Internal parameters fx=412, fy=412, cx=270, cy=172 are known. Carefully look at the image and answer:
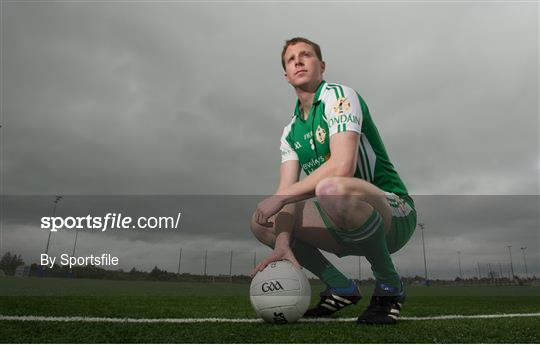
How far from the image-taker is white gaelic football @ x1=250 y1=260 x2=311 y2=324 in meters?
3.21

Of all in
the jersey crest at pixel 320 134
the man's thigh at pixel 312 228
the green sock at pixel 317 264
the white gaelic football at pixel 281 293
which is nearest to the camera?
the white gaelic football at pixel 281 293

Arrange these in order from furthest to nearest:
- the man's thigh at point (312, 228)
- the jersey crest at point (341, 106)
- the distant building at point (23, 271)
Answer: the distant building at point (23, 271)
the man's thigh at point (312, 228)
the jersey crest at point (341, 106)

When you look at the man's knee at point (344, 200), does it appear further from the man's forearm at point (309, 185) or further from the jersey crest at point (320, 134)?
the jersey crest at point (320, 134)

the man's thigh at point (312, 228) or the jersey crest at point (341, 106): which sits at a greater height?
the jersey crest at point (341, 106)

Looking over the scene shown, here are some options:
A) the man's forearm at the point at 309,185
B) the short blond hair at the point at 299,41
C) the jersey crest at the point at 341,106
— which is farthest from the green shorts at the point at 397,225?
the short blond hair at the point at 299,41

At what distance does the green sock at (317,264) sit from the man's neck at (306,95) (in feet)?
4.18

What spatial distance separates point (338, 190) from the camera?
3.09 meters

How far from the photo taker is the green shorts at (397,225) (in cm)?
367

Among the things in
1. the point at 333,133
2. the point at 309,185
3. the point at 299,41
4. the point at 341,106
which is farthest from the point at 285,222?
the point at 299,41

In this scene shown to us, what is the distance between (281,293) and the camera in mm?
3207

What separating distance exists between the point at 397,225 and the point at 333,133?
109cm

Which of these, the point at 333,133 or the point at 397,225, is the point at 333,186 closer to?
the point at 333,133

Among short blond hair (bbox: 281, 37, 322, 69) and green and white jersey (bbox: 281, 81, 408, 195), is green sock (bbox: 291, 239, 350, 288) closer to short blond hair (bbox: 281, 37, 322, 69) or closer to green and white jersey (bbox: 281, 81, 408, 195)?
green and white jersey (bbox: 281, 81, 408, 195)

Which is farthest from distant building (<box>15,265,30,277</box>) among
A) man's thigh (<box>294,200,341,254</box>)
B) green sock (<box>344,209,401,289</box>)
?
green sock (<box>344,209,401,289</box>)
